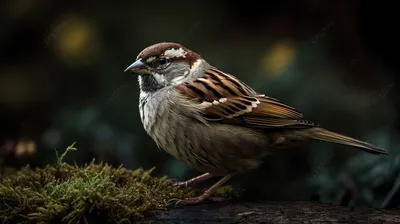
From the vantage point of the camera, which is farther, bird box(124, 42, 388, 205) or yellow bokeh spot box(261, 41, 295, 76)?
yellow bokeh spot box(261, 41, 295, 76)

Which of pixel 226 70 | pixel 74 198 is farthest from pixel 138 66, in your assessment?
pixel 226 70

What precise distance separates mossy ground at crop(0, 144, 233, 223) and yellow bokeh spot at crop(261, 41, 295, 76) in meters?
1.83

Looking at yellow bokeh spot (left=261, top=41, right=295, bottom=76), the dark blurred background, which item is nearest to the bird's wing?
the dark blurred background

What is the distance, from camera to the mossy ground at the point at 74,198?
9.16 ft

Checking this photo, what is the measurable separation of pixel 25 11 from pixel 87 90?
3.23ft

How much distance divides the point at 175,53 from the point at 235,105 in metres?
0.49

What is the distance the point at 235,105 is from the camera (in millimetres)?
3537

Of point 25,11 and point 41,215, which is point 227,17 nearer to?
point 25,11

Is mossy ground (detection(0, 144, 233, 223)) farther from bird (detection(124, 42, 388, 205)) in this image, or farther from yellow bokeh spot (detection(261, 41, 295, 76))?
yellow bokeh spot (detection(261, 41, 295, 76))

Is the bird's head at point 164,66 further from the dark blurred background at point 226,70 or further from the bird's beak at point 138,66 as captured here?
the dark blurred background at point 226,70

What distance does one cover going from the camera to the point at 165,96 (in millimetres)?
3529

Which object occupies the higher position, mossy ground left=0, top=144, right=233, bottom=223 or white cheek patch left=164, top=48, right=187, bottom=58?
white cheek patch left=164, top=48, right=187, bottom=58

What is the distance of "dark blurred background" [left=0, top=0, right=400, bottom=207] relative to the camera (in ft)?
13.9

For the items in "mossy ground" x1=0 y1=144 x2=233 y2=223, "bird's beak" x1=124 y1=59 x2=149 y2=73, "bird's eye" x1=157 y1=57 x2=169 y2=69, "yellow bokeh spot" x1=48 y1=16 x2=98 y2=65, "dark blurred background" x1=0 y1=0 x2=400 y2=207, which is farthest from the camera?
"yellow bokeh spot" x1=48 y1=16 x2=98 y2=65
